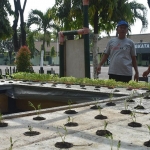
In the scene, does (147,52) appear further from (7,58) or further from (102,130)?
(102,130)

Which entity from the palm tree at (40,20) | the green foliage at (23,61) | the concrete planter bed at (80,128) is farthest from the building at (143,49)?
the concrete planter bed at (80,128)

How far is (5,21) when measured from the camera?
55.1 feet

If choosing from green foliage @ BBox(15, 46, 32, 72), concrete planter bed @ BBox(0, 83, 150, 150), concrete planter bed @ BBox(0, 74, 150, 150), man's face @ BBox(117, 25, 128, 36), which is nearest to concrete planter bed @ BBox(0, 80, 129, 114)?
concrete planter bed @ BBox(0, 74, 150, 150)

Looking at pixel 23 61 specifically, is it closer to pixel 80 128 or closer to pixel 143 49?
pixel 80 128

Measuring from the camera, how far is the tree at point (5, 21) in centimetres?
1655

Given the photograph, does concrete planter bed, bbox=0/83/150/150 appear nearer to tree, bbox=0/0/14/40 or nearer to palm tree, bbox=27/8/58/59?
tree, bbox=0/0/14/40

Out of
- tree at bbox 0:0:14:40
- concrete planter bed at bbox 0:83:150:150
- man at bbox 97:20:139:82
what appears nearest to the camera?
concrete planter bed at bbox 0:83:150:150

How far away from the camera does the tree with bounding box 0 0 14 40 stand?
16550mm

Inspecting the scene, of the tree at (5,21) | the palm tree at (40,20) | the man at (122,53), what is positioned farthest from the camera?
the palm tree at (40,20)

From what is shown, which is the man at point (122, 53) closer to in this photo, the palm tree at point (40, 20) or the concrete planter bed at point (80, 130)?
the concrete planter bed at point (80, 130)

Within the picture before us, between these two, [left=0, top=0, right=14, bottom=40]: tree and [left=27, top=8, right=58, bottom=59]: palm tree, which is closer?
[left=0, top=0, right=14, bottom=40]: tree

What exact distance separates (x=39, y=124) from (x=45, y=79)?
3.86 metres

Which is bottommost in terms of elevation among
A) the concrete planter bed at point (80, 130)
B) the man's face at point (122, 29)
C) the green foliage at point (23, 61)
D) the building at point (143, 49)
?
the concrete planter bed at point (80, 130)

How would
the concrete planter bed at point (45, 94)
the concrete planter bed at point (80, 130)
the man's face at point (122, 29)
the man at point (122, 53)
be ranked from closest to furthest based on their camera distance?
the concrete planter bed at point (80, 130) → the concrete planter bed at point (45, 94) → the man's face at point (122, 29) → the man at point (122, 53)
